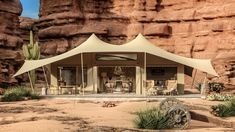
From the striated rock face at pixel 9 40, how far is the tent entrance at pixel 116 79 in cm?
1027

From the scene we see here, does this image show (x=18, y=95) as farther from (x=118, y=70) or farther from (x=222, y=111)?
(x=222, y=111)

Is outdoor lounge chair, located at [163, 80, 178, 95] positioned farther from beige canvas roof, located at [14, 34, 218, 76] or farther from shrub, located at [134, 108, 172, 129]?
shrub, located at [134, 108, 172, 129]

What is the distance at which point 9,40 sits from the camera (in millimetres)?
38250

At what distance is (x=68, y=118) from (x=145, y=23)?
32.5 m

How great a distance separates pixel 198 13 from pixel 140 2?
23.2 ft

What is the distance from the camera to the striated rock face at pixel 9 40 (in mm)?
36250

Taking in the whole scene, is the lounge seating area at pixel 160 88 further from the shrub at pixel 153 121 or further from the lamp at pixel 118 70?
the shrub at pixel 153 121

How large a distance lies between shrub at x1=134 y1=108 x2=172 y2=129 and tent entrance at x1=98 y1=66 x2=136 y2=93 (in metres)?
14.0

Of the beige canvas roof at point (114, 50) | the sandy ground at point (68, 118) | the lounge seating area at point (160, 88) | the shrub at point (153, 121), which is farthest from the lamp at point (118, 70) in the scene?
the shrub at point (153, 121)

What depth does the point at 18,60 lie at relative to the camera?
3753cm

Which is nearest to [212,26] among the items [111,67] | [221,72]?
[221,72]

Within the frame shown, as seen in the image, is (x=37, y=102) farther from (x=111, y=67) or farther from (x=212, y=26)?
(x=212, y=26)

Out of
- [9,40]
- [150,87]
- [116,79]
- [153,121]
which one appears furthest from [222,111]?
[9,40]

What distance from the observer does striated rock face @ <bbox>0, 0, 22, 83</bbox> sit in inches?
1427
